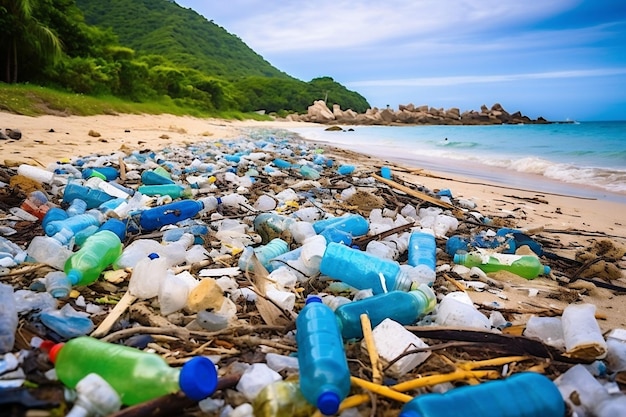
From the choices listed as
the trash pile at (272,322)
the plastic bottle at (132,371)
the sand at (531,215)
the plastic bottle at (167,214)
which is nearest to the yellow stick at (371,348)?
the trash pile at (272,322)

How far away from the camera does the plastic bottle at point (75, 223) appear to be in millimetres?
2350

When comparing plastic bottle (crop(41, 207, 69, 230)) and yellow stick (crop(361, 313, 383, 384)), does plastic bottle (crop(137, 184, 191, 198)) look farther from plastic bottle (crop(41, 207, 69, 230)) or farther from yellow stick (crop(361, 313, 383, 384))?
yellow stick (crop(361, 313, 383, 384))

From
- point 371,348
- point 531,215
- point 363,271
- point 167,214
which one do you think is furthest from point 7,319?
point 531,215

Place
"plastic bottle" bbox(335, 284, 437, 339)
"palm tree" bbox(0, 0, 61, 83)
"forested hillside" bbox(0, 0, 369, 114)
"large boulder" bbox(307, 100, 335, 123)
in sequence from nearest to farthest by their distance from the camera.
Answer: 1. "plastic bottle" bbox(335, 284, 437, 339)
2. "palm tree" bbox(0, 0, 61, 83)
3. "forested hillside" bbox(0, 0, 369, 114)
4. "large boulder" bbox(307, 100, 335, 123)

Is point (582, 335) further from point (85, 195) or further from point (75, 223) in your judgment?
point (85, 195)

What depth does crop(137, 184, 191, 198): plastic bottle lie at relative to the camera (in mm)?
3625

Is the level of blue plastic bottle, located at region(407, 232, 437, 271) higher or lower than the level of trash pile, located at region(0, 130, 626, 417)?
higher

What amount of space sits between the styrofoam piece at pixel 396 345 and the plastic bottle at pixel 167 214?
5.92ft

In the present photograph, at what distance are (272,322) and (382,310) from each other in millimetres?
445

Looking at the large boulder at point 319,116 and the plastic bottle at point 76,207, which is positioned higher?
the large boulder at point 319,116

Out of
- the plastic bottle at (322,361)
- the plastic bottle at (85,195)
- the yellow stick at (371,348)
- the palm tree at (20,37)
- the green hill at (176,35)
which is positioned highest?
the green hill at (176,35)

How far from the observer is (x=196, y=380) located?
3.37 feet

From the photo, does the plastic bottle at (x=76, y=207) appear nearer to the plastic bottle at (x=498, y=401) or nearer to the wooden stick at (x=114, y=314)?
the wooden stick at (x=114, y=314)

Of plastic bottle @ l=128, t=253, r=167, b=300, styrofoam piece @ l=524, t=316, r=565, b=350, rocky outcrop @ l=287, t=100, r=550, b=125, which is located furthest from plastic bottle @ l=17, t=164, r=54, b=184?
rocky outcrop @ l=287, t=100, r=550, b=125
